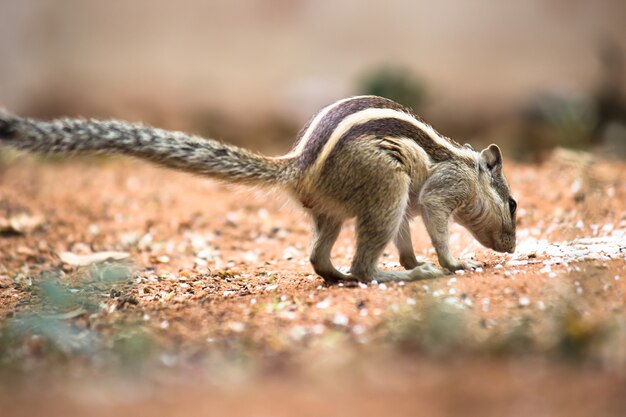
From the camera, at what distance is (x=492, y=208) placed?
21.1 ft

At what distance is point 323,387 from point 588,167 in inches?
253

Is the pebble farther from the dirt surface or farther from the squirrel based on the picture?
the squirrel

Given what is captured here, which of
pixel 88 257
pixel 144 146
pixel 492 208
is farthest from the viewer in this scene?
pixel 88 257

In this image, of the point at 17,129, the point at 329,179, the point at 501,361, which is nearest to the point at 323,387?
the point at 501,361

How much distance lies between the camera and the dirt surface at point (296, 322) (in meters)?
3.51

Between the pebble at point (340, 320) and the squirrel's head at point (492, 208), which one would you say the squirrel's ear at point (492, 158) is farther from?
the pebble at point (340, 320)

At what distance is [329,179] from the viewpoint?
5547mm

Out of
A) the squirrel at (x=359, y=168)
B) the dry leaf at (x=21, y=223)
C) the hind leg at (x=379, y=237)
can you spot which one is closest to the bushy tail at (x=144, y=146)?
the squirrel at (x=359, y=168)

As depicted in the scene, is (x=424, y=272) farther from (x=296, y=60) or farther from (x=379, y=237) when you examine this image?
(x=296, y=60)

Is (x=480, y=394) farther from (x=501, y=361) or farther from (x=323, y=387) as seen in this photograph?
(x=323, y=387)

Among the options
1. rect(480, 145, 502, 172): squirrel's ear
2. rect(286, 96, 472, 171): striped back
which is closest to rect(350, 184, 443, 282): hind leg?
rect(286, 96, 472, 171): striped back

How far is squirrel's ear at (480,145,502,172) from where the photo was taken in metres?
6.41

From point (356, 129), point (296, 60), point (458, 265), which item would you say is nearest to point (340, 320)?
point (356, 129)

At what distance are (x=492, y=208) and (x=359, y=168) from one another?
5.21 feet
